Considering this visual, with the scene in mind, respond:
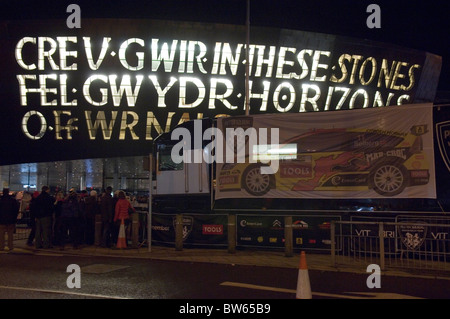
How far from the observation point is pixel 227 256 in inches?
472

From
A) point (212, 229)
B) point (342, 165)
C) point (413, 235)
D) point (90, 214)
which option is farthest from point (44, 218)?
point (413, 235)

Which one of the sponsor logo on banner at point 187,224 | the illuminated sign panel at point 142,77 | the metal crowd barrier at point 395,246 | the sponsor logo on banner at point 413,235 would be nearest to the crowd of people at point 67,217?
the sponsor logo on banner at point 187,224

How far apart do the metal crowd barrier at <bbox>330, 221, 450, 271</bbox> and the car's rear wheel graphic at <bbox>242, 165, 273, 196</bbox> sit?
2.81 meters

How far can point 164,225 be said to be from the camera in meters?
13.8

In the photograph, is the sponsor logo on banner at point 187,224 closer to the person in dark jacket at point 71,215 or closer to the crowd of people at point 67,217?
the crowd of people at point 67,217

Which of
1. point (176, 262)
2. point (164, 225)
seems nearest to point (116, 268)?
point (176, 262)

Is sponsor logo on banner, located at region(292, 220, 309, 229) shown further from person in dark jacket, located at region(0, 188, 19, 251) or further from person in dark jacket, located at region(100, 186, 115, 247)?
person in dark jacket, located at region(0, 188, 19, 251)

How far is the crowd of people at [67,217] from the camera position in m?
13.3

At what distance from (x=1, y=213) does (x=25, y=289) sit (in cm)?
639

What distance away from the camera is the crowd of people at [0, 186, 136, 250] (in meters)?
13.3

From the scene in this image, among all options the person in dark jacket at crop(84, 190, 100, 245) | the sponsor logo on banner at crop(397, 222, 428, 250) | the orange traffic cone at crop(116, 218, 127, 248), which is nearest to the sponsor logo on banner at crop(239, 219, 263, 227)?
the orange traffic cone at crop(116, 218, 127, 248)

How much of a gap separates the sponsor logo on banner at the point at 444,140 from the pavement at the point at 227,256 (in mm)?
Result: 3153

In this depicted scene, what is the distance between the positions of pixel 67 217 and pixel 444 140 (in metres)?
11.1
